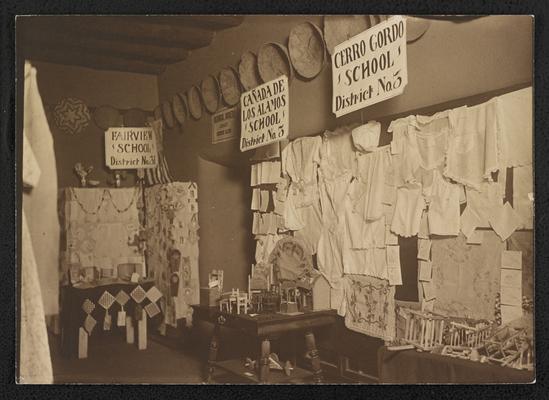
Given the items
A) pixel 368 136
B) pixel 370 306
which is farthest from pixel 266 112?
pixel 370 306

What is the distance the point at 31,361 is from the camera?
7.56 ft

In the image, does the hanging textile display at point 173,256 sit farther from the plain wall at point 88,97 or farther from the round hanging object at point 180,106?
the round hanging object at point 180,106

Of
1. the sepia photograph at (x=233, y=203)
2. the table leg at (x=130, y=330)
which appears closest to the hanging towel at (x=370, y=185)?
the sepia photograph at (x=233, y=203)

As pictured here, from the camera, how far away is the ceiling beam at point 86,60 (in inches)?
90.7

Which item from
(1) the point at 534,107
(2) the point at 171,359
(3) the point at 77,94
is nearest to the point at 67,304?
(2) the point at 171,359

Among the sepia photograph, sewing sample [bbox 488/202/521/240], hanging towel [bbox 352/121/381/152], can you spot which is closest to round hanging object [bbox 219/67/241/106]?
the sepia photograph

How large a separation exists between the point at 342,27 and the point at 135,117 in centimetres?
83

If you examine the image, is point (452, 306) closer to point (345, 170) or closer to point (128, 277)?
point (345, 170)

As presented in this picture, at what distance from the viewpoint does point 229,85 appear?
2.33 meters

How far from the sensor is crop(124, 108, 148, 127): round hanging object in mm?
2328

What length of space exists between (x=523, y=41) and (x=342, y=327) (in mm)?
1199

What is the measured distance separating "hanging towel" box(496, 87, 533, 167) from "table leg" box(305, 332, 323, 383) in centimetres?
92

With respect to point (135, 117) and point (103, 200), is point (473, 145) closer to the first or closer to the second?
point (135, 117)

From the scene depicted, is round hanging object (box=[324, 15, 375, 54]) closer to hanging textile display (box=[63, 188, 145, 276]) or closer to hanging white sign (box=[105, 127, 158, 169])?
hanging white sign (box=[105, 127, 158, 169])
